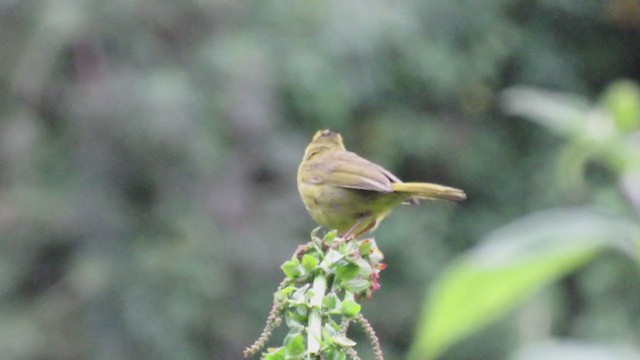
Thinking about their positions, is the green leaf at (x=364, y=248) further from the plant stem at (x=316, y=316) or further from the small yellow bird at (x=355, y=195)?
the small yellow bird at (x=355, y=195)

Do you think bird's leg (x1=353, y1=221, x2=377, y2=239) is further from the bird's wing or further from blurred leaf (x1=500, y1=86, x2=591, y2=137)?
blurred leaf (x1=500, y1=86, x2=591, y2=137)

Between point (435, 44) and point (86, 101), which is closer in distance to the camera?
point (86, 101)

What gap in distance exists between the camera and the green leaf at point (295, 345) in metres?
1.27

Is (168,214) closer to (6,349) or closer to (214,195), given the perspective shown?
(214,195)

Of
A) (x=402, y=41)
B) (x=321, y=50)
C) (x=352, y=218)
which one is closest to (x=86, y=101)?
(x=321, y=50)

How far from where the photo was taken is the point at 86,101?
8.21m

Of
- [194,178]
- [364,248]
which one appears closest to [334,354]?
[364,248]

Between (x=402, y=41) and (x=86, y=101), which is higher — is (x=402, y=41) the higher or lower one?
the higher one

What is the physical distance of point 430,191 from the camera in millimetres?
2975

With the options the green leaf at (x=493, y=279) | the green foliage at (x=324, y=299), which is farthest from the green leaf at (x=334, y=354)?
the green leaf at (x=493, y=279)

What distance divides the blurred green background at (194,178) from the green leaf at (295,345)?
21.9 feet

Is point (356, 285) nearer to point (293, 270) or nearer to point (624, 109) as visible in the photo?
point (293, 270)

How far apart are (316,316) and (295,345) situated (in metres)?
0.08

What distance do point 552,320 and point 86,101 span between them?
324 cm
